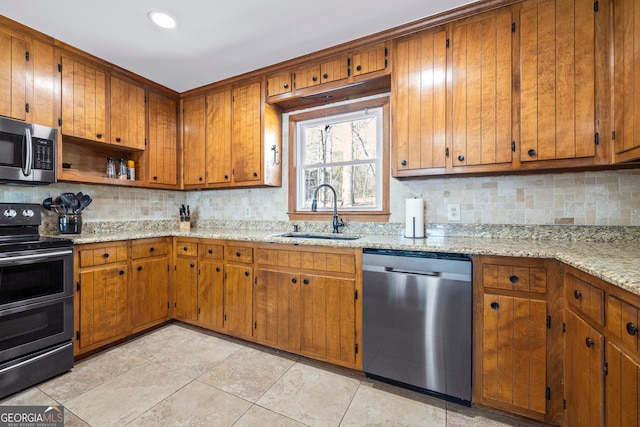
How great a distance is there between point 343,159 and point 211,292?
1.78m

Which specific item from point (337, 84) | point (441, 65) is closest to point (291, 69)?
point (337, 84)

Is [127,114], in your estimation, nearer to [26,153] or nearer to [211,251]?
[26,153]

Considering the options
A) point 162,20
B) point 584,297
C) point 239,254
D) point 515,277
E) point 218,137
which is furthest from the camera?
point 218,137

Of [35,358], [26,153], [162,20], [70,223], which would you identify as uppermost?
[162,20]

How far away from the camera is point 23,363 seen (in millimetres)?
1806

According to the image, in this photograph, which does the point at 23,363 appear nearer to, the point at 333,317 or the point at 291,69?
the point at 333,317

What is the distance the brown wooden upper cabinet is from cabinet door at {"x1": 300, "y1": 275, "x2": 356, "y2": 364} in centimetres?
243

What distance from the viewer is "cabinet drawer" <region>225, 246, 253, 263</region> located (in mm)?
2395

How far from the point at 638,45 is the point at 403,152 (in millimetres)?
1230

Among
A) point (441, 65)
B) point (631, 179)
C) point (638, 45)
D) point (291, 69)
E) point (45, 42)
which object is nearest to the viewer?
point (638, 45)

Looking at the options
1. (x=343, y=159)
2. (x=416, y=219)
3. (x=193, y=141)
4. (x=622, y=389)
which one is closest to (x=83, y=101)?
(x=193, y=141)

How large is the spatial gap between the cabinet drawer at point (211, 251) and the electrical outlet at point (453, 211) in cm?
195

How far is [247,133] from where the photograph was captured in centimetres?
285

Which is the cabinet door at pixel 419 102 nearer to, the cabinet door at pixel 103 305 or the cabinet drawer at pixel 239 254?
the cabinet drawer at pixel 239 254
